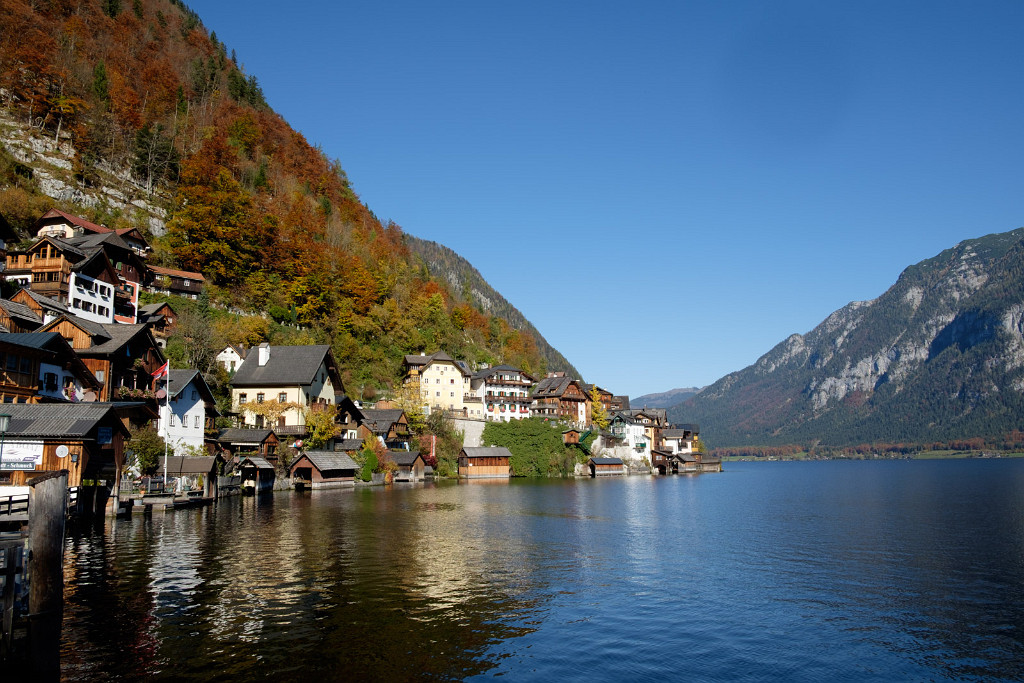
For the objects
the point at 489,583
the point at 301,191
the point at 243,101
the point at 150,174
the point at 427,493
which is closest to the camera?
the point at 489,583

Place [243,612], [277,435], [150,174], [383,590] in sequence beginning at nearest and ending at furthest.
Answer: [243,612] < [383,590] < [277,435] < [150,174]

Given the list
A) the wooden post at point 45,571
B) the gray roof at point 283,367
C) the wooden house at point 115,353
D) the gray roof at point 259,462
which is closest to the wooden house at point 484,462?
the gray roof at point 283,367

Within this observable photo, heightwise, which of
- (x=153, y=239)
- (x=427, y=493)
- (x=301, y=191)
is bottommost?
(x=427, y=493)

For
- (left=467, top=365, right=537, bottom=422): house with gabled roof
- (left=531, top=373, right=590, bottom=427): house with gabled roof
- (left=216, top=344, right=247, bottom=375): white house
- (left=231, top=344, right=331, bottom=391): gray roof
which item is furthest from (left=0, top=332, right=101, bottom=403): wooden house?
(left=531, top=373, right=590, bottom=427): house with gabled roof

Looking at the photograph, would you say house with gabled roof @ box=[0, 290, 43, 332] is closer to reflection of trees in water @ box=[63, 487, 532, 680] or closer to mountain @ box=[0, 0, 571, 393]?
reflection of trees in water @ box=[63, 487, 532, 680]

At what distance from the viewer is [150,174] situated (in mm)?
104000

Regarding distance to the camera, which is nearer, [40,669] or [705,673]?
[40,669]

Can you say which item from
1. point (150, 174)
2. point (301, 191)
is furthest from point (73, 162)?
point (301, 191)

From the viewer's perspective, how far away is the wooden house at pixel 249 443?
68938mm

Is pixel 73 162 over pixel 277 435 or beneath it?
over

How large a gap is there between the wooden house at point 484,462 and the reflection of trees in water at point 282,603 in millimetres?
60377

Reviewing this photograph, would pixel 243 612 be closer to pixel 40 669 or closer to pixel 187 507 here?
pixel 40 669

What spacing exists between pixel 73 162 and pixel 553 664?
102549 millimetres

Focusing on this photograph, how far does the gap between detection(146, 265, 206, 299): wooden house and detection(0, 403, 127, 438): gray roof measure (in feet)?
169
